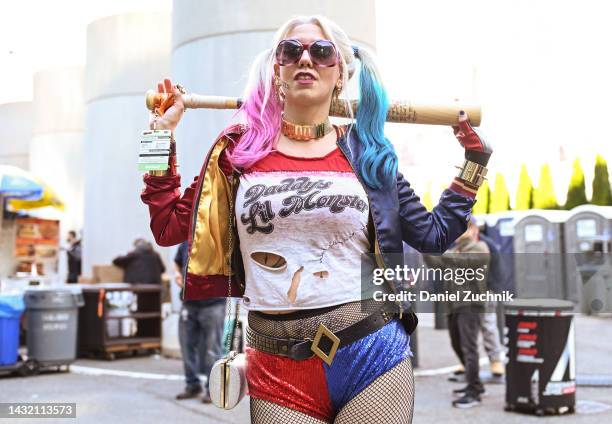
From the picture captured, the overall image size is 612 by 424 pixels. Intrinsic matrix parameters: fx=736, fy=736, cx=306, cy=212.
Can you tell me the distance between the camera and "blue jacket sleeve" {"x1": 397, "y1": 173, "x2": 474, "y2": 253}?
2.31m

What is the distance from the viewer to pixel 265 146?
2.32 m

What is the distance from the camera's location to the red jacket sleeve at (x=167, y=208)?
91.4 inches

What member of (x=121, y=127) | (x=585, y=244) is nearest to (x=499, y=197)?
(x=585, y=244)

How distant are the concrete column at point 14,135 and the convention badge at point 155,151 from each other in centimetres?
3170

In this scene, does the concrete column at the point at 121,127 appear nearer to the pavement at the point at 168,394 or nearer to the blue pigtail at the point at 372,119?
the pavement at the point at 168,394

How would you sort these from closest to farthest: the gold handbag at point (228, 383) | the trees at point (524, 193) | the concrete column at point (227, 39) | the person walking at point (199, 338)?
the gold handbag at point (228, 383) < the person walking at point (199, 338) < the trees at point (524, 193) < the concrete column at point (227, 39)

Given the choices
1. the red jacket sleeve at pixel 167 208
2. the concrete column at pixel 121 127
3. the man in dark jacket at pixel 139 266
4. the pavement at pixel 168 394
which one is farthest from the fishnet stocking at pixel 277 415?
the concrete column at pixel 121 127

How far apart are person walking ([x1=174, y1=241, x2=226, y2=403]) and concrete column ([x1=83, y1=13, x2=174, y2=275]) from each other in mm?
8782

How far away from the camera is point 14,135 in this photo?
108ft

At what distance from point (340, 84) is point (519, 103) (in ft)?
56.0

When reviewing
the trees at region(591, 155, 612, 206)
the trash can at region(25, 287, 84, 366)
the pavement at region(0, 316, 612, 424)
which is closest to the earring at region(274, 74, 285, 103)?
the pavement at region(0, 316, 612, 424)

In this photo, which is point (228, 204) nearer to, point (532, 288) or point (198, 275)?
point (198, 275)

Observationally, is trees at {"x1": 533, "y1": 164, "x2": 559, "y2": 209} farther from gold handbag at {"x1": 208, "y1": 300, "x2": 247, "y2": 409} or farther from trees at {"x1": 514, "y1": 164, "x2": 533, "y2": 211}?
gold handbag at {"x1": 208, "y1": 300, "x2": 247, "y2": 409}

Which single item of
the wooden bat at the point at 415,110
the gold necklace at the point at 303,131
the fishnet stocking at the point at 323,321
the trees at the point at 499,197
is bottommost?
the fishnet stocking at the point at 323,321
